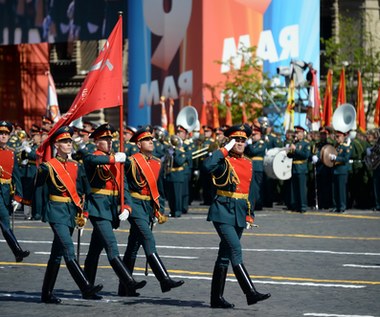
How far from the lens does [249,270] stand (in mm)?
17375

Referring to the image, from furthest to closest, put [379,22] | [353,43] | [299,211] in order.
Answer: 1. [379,22]
2. [353,43]
3. [299,211]

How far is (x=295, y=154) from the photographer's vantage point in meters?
29.0

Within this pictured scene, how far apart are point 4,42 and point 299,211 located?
19.1 metres

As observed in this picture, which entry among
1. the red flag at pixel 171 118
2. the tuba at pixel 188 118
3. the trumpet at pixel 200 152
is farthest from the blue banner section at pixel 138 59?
the trumpet at pixel 200 152

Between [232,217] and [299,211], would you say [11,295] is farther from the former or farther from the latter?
[299,211]

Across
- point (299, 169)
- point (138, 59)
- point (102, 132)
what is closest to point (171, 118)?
point (138, 59)

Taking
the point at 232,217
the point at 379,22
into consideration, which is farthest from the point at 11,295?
the point at 379,22

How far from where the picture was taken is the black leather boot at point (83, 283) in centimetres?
1416

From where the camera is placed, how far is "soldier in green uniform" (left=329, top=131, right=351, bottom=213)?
1125 inches

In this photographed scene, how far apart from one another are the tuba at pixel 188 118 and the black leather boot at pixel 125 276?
19.2 m

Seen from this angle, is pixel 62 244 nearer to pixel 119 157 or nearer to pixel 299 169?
pixel 119 157

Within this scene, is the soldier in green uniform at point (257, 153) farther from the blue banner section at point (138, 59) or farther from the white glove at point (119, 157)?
the white glove at point (119, 157)

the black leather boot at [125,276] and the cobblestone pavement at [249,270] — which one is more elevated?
the black leather boot at [125,276]

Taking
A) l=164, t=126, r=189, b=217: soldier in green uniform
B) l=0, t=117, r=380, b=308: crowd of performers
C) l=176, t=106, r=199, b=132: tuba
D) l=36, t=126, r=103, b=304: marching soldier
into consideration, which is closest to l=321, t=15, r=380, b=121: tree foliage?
l=176, t=106, r=199, b=132: tuba
